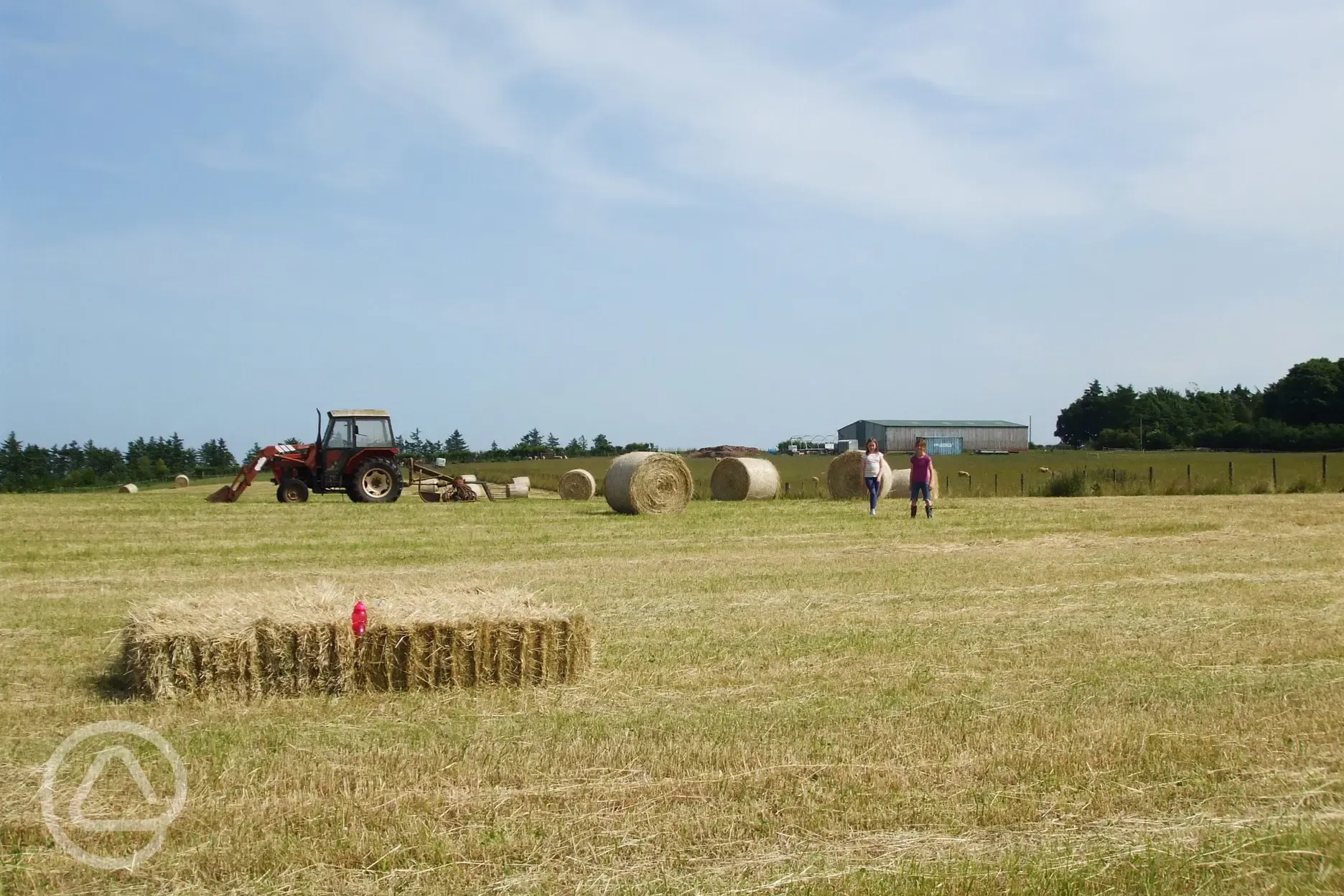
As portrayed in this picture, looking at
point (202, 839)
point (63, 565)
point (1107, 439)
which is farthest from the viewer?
point (1107, 439)

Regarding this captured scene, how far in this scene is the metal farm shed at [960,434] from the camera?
3991 inches

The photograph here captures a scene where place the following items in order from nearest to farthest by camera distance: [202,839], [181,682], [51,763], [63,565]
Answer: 1. [202,839]
2. [51,763]
3. [181,682]
4. [63,565]

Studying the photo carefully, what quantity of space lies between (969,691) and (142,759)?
13.4ft

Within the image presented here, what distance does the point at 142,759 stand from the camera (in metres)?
5.09

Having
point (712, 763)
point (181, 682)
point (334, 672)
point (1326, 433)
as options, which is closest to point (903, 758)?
point (712, 763)

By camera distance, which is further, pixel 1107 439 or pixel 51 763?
pixel 1107 439

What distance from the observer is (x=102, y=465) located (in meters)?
65.1

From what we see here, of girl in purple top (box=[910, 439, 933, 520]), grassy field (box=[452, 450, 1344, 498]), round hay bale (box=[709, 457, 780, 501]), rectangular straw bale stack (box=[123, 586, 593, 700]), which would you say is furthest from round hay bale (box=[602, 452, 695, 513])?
rectangular straw bale stack (box=[123, 586, 593, 700])

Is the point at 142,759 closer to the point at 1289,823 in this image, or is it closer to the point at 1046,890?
the point at 1046,890

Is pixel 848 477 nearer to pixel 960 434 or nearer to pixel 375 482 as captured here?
pixel 375 482

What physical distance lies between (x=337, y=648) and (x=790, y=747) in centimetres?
267

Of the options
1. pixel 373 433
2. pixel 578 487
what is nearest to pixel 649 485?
pixel 373 433

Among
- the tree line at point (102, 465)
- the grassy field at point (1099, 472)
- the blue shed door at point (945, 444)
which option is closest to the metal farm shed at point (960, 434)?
the blue shed door at point (945, 444)

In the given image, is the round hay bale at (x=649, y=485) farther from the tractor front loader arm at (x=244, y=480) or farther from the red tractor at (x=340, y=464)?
the tractor front loader arm at (x=244, y=480)
